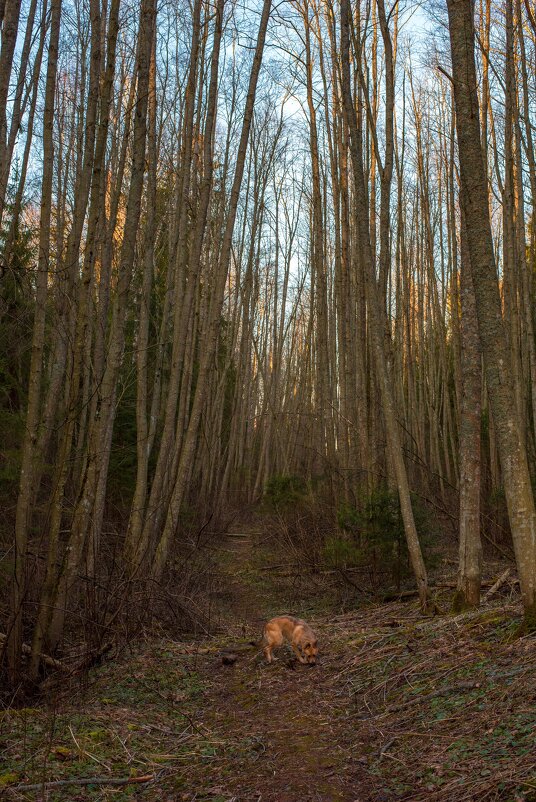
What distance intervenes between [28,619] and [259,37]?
22.7ft

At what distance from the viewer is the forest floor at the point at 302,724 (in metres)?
2.75

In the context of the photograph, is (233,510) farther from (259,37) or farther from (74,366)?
(74,366)

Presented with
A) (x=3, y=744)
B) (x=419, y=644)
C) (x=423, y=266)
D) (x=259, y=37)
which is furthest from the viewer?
(x=423, y=266)

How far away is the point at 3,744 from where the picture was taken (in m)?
3.16

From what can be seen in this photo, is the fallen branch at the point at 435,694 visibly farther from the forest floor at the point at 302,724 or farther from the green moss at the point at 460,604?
the green moss at the point at 460,604

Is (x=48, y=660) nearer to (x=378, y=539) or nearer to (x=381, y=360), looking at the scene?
(x=381, y=360)

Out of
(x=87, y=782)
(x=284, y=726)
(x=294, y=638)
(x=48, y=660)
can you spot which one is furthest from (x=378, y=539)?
(x=87, y=782)

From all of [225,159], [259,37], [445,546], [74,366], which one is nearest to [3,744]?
[74,366]

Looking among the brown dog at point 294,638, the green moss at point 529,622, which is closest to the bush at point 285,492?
the brown dog at point 294,638

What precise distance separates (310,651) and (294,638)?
159 millimetres

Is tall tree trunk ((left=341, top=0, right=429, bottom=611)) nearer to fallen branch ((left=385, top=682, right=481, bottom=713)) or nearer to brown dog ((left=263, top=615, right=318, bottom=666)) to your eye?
brown dog ((left=263, top=615, right=318, bottom=666))

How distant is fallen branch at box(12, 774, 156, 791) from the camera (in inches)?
108

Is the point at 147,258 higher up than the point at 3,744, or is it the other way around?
the point at 147,258

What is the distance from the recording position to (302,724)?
146 inches
